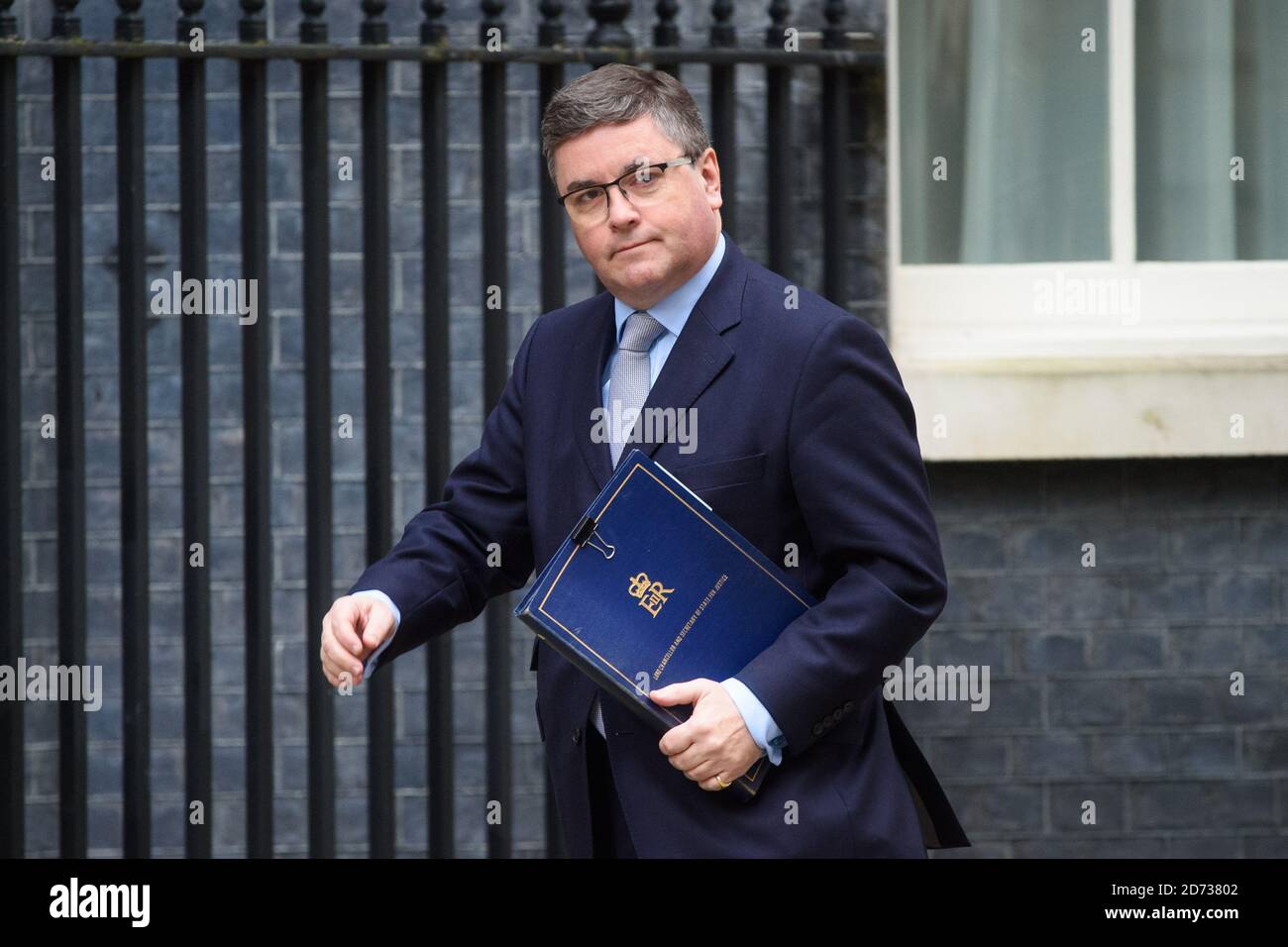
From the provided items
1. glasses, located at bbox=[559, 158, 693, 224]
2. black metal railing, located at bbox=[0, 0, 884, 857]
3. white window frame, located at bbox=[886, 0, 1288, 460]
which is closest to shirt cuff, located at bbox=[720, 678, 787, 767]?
glasses, located at bbox=[559, 158, 693, 224]

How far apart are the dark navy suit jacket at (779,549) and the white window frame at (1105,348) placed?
8.37 feet

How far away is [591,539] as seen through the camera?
242 centimetres

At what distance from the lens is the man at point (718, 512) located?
238 cm

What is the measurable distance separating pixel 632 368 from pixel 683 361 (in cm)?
13

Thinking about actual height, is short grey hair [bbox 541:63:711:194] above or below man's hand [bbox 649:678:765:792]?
above

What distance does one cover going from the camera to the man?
238 centimetres

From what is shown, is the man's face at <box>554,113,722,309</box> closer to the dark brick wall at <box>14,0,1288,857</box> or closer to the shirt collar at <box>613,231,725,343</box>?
the shirt collar at <box>613,231,725,343</box>

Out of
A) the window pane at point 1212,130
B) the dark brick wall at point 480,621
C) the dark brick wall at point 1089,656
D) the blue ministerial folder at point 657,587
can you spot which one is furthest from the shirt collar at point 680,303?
the window pane at point 1212,130

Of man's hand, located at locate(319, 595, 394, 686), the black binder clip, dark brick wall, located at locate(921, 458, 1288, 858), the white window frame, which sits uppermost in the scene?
the white window frame

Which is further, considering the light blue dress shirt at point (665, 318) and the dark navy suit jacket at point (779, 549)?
the light blue dress shirt at point (665, 318)

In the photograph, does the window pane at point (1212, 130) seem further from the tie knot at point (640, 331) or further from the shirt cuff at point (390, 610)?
the shirt cuff at point (390, 610)

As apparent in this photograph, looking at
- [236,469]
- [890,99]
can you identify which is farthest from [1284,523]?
[236,469]

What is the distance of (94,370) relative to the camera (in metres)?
5.18

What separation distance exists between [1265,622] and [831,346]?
3.33 metres
